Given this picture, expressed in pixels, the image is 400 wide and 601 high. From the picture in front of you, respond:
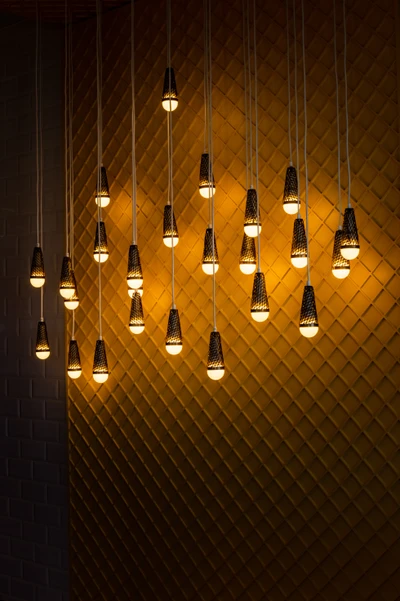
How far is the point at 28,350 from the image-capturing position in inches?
212

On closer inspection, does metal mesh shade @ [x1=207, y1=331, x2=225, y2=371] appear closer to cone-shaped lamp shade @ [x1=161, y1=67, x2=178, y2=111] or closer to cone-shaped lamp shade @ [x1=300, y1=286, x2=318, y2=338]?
cone-shaped lamp shade @ [x1=300, y1=286, x2=318, y2=338]

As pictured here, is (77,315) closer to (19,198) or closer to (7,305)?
(7,305)

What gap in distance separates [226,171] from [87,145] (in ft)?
3.67

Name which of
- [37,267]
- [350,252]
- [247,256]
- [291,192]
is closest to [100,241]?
[37,267]

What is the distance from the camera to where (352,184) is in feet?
13.3

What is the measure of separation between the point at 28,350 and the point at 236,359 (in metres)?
1.68

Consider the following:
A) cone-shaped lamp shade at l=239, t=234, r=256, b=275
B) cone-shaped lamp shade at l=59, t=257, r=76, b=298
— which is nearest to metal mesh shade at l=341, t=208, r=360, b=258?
cone-shaped lamp shade at l=239, t=234, r=256, b=275

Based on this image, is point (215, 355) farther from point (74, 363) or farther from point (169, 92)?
point (169, 92)

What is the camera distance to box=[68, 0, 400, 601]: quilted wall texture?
3.98 meters

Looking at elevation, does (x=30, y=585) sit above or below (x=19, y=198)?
below

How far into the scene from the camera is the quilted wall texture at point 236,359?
398 cm

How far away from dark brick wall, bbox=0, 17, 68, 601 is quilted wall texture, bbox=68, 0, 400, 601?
0.18 meters

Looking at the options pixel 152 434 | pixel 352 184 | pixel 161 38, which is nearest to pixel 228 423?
pixel 152 434

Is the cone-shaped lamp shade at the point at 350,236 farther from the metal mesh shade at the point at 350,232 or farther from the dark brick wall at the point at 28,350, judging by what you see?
the dark brick wall at the point at 28,350
